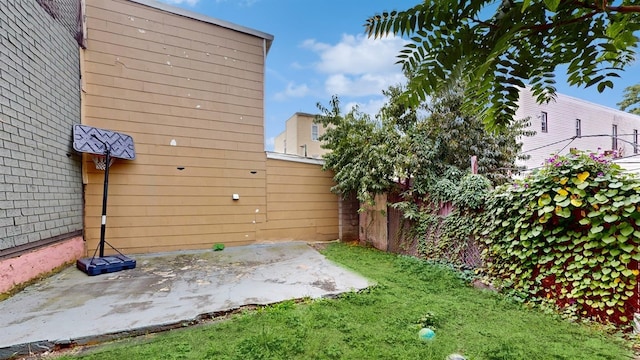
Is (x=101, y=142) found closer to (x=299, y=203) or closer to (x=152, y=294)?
(x=152, y=294)

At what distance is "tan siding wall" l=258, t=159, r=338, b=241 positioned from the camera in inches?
260

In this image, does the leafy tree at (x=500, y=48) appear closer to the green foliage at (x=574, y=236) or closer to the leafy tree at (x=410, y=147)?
the green foliage at (x=574, y=236)

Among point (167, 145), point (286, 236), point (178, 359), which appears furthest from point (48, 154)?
point (286, 236)

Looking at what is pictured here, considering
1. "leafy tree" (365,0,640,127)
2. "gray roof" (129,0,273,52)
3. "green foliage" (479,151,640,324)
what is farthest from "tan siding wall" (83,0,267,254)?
"leafy tree" (365,0,640,127)

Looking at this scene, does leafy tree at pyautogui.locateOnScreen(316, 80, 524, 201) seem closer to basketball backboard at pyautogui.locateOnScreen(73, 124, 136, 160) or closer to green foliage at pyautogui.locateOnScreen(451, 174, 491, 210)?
green foliage at pyautogui.locateOnScreen(451, 174, 491, 210)

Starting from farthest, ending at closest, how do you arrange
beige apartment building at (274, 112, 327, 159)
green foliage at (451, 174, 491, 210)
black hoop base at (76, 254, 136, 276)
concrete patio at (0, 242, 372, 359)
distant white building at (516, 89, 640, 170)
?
beige apartment building at (274, 112, 327, 159) < distant white building at (516, 89, 640, 170) < black hoop base at (76, 254, 136, 276) < green foliage at (451, 174, 491, 210) < concrete patio at (0, 242, 372, 359)

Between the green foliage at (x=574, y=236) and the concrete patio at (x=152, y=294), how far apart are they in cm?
181

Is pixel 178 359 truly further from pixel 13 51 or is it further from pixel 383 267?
pixel 13 51

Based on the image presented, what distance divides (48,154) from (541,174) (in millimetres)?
6290

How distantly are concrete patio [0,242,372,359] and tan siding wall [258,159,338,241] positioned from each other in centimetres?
139

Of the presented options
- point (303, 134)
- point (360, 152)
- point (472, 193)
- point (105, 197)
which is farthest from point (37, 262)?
point (303, 134)

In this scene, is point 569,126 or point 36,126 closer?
point 36,126

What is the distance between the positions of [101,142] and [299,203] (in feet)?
12.6

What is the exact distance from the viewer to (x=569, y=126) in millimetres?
11414
